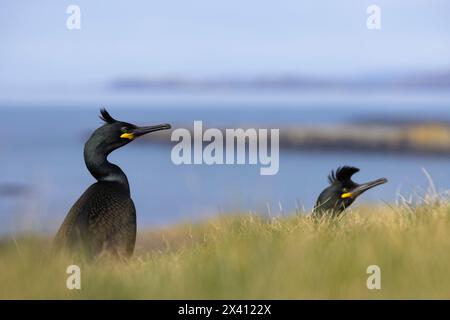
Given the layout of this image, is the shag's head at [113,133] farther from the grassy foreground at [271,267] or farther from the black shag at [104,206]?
the grassy foreground at [271,267]

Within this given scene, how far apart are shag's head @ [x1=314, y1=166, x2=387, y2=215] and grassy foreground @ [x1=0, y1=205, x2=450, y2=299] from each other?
5.85 feet

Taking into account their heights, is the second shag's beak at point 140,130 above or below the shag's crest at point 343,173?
above

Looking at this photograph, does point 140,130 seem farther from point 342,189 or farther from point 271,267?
point 271,267

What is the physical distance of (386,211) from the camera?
704 cm

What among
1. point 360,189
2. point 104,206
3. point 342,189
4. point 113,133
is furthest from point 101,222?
point 360,189

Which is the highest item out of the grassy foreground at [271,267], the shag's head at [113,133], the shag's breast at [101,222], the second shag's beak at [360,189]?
the shag's head at [113,133]

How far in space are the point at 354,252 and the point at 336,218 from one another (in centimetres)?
120

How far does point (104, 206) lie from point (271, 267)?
1.99 m

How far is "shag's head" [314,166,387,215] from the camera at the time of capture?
7859mm

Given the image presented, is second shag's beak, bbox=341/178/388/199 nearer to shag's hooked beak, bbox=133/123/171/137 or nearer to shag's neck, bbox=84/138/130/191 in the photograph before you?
shag's hooked beak, bbox=133/123/171/137

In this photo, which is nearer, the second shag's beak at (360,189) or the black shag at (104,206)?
the black shag at (104,206)

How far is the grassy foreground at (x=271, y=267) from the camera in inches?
192

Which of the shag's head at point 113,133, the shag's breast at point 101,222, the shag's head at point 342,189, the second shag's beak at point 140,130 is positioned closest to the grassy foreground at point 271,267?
the shag's breast at point 101,222
